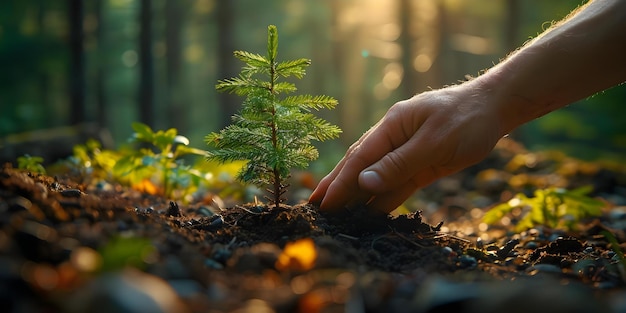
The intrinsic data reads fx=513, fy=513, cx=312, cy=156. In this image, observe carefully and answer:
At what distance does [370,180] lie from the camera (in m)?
3.10

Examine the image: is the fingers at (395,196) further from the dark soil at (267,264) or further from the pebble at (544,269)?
the pebble at (544,269)

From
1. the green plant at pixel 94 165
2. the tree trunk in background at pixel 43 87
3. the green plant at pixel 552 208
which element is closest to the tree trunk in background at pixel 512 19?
the green plant at pixel 552 208

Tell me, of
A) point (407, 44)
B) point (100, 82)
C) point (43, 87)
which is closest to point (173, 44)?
point (100, 82)

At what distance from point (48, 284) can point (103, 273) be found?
15cm

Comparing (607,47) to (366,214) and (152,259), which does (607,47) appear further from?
(152,259)

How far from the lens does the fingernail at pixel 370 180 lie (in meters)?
3.10

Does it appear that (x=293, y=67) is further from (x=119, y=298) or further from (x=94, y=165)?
(x=94, y=165)

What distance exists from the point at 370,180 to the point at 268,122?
70 centimetres

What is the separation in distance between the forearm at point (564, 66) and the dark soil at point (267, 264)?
37.3 inches

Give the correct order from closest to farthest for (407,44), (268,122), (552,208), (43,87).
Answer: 1. (268,122)
2. (552,208)
3. (407,44)
4. (43,87)

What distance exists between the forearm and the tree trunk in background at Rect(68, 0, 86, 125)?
31.1 ft

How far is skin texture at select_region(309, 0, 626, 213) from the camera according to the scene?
3.20m

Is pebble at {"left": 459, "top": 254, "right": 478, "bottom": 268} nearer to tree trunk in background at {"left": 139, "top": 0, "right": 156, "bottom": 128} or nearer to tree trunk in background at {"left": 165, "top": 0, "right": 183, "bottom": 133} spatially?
tree trunk in background at {"left": 139, "top": 0, "right": 156, "bottom": 128}

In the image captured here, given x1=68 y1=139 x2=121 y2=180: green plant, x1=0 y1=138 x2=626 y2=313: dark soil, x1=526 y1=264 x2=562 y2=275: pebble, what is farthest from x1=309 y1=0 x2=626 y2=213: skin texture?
x1=68 y1=139 x2=121 y2=180: green plant
